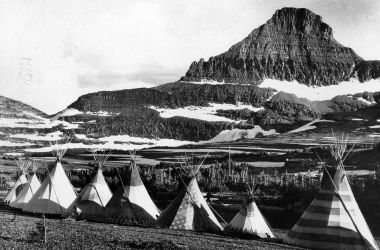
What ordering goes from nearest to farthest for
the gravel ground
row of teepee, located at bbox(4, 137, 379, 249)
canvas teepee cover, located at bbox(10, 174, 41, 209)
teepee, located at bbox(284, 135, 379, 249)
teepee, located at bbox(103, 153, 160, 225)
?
the gravel ground
teepee, located at bbox(284, 135, 379, 249)
row of teepee, located at bbox(4, 137, 379, 249)
teepee, located at bbox(103, 153, 160, 225)
canvas teepee cover, located at bbox(10, 174, 41, 209)

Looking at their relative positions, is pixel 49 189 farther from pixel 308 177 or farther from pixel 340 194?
pixel 308 177

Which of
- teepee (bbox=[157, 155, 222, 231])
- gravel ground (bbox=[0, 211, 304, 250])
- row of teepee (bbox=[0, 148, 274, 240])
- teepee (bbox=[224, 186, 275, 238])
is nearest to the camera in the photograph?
gravel ground (bbox=[0, 211, 304, 250])

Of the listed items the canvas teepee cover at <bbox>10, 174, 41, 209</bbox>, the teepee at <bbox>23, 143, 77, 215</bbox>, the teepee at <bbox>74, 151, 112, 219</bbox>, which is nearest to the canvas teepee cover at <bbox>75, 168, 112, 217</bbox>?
the teepee at <bbox>74, 151, 112, 219</bbox>

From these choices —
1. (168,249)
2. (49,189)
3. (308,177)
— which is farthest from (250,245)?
(308,177)

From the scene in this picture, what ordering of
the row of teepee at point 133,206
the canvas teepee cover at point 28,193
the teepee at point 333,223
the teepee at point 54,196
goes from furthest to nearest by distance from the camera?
the canvas teepee cover at point 28,193
the teepee at point 54,196
the row of teepee at point 133,206
the teepee at point 333,223

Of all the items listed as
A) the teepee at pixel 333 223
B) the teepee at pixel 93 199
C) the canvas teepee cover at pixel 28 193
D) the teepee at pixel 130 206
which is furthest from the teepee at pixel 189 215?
the canvas teepee cover at pixel 28 193

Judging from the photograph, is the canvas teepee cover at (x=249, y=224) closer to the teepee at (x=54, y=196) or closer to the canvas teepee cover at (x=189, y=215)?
the canvas teepee cover at (x=189, y=215)

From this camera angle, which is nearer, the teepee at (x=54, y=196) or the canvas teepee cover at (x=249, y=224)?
the canvas teepee cover at (x=249, y=224)

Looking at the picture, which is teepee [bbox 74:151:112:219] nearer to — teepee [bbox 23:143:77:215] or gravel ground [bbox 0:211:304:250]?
teepee [bbox 23:143:77:215]
